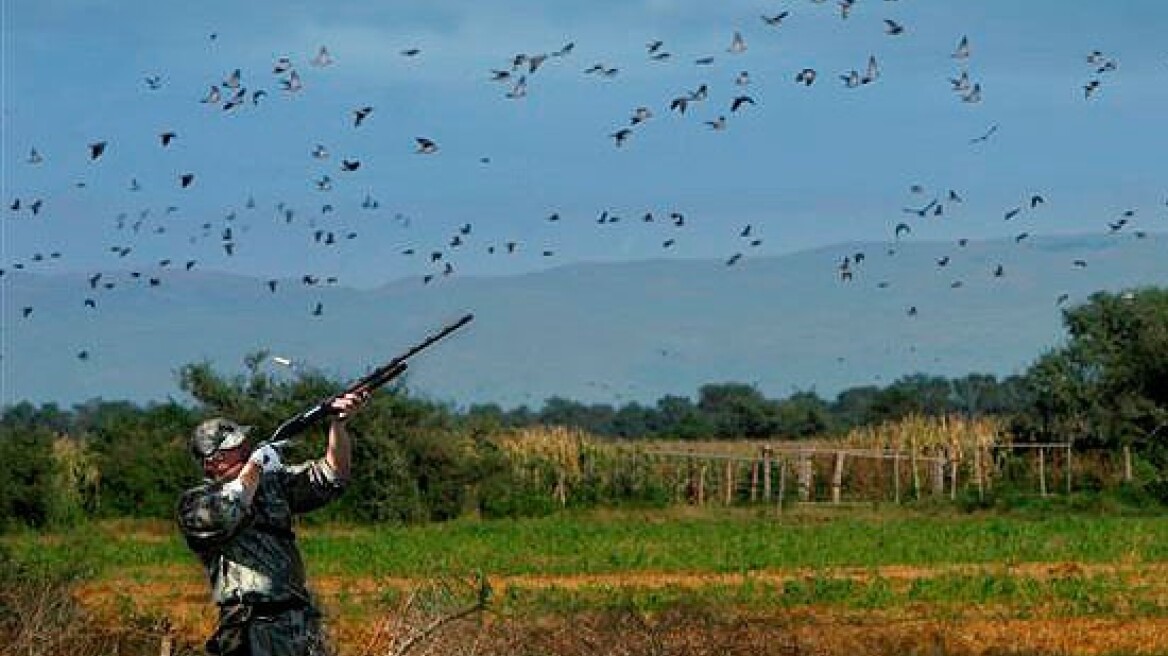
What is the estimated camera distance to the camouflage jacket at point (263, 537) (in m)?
10.6

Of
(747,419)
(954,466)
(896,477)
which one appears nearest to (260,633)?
(896,477)

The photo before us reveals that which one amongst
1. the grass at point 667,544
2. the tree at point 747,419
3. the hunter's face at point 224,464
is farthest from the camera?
the tree at point 747,419

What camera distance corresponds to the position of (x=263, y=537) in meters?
10.9

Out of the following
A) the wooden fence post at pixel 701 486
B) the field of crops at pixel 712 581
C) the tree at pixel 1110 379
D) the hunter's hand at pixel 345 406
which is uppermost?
the tree at pixel 1110 379

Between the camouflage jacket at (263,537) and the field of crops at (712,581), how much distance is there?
1.41 metres

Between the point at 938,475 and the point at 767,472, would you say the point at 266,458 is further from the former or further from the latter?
the point at 938,475

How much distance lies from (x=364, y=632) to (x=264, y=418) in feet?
96.2

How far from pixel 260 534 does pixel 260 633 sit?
459 millimetres

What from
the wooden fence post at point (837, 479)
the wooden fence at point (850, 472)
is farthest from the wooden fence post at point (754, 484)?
the wooden fence post at point (837, 479)

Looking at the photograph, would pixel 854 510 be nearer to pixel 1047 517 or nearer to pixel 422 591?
pixel 1047 517

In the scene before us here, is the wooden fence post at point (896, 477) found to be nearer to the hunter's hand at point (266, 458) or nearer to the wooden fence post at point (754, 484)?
the wooden fence post at point (754, 484)

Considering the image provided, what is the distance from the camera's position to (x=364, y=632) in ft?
70.3

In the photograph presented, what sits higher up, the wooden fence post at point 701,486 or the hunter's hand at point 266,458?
the wooden fence post at point 701,486

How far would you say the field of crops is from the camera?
1783 centimetres
